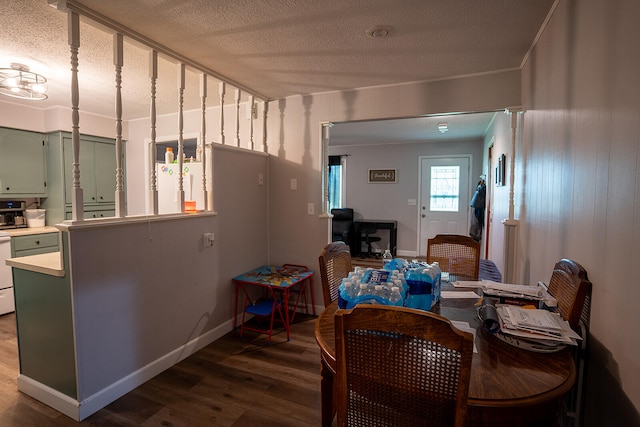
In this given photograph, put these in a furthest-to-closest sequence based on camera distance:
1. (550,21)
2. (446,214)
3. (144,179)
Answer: (446,214) → (144,179) → (550,21)

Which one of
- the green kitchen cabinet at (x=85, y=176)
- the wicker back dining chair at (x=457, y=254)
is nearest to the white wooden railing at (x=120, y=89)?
the wicker back dining chair at (x=457, y=254)

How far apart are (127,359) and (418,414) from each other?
2.00m

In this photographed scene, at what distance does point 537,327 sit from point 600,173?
65 centimetres

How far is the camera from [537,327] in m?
1.14

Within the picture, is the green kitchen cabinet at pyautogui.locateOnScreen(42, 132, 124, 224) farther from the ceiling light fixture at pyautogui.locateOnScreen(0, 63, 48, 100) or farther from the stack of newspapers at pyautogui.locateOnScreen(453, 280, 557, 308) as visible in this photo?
the stack of newspapers at pyautogui.locateOnScreen(453, 280, 557, 308)

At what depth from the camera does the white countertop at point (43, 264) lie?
6.03ft

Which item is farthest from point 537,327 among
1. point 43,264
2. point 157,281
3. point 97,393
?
point 43,264

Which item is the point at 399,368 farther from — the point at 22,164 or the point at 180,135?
the point at 22,164

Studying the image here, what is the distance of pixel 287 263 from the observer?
3486 mm

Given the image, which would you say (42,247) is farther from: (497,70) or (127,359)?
(497,70)

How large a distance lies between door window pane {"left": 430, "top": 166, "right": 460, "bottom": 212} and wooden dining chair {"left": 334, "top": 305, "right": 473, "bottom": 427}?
582 centimetres

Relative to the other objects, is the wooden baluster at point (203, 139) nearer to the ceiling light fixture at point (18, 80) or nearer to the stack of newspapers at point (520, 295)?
the ceiling light fixture at point (18, 80)

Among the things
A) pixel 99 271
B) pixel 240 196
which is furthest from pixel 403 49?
pixel 99 271

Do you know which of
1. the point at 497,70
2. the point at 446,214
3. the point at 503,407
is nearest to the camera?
the point at 503,407
